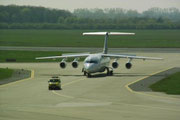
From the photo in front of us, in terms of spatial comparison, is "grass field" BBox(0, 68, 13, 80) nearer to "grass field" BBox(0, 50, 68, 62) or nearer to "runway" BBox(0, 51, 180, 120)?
"runway" BBox(0, 51, 180, 120)

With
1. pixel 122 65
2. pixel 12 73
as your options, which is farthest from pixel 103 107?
pixel 122 65

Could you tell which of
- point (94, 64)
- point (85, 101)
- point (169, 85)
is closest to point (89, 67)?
point (94, 64)

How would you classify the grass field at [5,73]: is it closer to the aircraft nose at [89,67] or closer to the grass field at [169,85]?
the aircraft nose at [89,67]

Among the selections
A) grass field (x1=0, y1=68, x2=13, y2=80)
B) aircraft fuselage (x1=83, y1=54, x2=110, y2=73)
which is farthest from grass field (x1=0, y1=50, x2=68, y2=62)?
aircraft fuselage (x1=83, y1=54, x2=110, y2=73)

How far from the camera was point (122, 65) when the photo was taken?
88312mm

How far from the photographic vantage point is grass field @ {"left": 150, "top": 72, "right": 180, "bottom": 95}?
53.6 m

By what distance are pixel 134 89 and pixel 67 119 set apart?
19.2 metres

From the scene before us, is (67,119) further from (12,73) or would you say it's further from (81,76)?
(12,73)

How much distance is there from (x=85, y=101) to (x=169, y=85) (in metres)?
14.9

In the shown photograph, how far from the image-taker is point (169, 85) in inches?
2274

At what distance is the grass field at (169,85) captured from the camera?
53.6 metres

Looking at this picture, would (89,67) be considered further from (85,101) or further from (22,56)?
(22,56)

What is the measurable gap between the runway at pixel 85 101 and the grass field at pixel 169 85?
2750 millimetres

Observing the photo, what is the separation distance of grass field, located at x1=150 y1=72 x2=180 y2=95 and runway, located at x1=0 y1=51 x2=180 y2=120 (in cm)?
275
